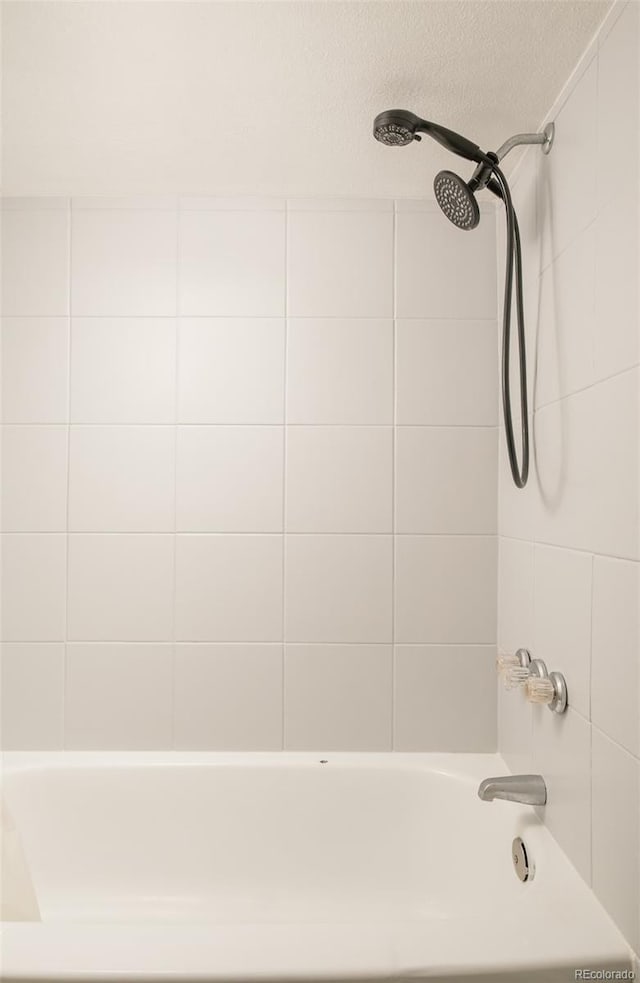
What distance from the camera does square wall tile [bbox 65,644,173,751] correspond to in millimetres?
1869

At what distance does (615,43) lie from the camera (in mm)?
1143

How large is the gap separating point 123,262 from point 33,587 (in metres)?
0.95

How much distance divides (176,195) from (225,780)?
1631 millimetres

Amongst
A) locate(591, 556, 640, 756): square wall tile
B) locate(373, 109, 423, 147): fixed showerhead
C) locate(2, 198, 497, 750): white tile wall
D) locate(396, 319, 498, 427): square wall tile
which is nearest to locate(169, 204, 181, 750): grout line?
locate(2, 198, 497, 750): white tile wall

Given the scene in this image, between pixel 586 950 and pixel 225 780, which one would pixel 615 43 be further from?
pixel 225 780

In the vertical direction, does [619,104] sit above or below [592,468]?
above

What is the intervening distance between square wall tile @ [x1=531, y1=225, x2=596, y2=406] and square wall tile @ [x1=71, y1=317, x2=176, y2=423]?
991mm

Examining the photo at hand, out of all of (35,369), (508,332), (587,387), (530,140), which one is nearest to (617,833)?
(587,387)

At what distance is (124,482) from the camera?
187cm

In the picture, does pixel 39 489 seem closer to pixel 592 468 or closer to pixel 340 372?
pixel 340 372

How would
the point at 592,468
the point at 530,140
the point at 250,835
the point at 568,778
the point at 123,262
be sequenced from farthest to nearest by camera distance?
the point at 123,262
the point at 250,835
the point at 530,140
the point at 568,778
the point at 592,468

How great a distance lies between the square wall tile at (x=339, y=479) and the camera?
1866 mm

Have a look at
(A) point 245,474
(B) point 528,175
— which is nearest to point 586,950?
(A) point 245,474

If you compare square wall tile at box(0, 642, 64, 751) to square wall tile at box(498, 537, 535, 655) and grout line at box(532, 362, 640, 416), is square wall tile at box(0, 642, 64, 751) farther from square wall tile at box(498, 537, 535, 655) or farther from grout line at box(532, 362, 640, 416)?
grout line at box(532, 362, 640, 416)
